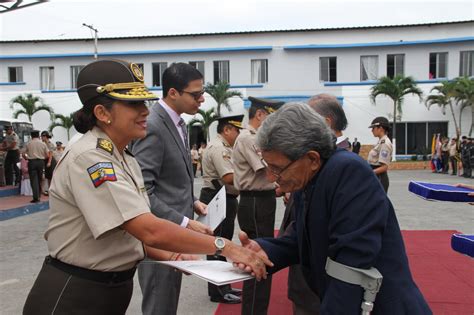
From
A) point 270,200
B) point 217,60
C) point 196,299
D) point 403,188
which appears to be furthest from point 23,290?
point 217,60

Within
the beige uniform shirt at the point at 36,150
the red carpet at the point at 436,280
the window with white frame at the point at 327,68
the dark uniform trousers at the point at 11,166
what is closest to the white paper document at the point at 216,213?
the red carpet at the point at 436,280

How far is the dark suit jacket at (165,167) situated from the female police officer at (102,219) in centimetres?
64

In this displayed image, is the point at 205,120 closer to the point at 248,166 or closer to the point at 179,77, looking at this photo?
the point at 248,166

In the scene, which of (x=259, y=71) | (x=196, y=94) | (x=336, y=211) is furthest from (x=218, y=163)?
(x=259, y=71)

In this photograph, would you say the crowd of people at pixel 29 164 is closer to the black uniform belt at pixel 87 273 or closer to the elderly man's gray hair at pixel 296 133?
the black uniform belt at pixel 87 273

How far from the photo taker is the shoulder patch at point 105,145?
171 centimetres

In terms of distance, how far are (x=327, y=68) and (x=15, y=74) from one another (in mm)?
18994

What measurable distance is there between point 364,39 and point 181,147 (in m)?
24.4

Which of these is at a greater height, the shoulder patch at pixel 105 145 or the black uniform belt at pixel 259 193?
the shoulder patch at pixel 105 145

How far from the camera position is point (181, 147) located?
108 inches

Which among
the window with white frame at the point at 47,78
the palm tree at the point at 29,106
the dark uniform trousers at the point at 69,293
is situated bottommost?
the dark uniform trousers at the point at 69,293

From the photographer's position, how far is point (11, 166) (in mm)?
12898

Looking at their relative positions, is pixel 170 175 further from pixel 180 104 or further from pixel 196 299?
pixel 196 299

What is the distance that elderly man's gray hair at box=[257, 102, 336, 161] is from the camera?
1.56 meters
